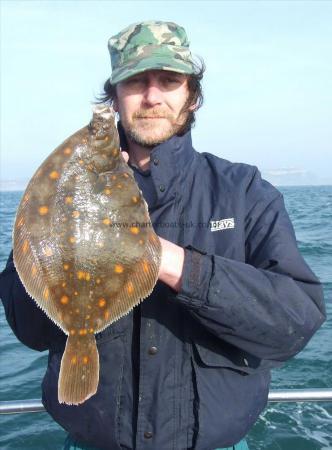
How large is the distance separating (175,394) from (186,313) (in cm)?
45

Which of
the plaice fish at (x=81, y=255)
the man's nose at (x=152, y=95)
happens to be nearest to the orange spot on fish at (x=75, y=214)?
the plaice fish at (x=81, y=255)

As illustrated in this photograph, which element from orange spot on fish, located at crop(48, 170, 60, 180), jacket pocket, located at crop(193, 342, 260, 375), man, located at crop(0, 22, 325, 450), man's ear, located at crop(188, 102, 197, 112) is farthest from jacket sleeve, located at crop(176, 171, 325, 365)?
man's ear, located at crop(188, 102, 197, 112)

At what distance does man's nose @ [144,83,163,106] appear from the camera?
3.37 metres

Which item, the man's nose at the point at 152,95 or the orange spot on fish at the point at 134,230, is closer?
the orange spot on fish at the point at 134,230

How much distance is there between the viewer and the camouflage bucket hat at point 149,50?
11.0ft

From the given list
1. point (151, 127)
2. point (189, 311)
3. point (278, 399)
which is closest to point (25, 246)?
point (189, 311)

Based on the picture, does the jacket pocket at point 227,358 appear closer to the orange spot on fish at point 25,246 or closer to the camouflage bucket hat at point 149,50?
the orange spot on fish at point 25,246

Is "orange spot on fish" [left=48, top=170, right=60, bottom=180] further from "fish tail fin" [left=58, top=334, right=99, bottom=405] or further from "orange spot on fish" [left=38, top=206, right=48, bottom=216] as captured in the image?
"fish tail fin" [left=58, top=334, right=99, bottom=405]

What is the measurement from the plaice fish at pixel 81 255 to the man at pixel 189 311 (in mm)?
194

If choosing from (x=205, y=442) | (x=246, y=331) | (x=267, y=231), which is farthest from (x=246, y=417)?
(x=267, y=231)

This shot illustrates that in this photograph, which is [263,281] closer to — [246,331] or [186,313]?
[246,331]

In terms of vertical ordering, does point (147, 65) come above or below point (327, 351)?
above

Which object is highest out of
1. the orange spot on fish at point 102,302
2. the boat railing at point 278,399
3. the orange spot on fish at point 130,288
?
the orange spot on fish at point 130,288

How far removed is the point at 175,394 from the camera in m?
2.89
